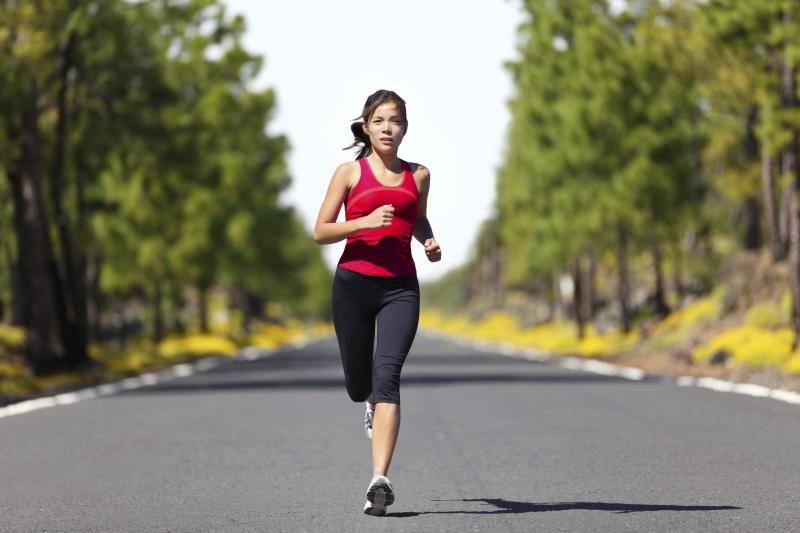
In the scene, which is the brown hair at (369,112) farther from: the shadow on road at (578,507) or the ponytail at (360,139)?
the shadow on road at (578,507)

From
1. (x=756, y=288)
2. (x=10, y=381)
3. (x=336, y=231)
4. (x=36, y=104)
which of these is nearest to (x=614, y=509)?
(x=336, y=231)

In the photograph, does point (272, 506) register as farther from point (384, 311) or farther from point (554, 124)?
point (554, 124)

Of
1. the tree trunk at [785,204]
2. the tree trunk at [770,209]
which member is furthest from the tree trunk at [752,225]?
the tree trunk at [770,209]

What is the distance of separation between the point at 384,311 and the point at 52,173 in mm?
21743

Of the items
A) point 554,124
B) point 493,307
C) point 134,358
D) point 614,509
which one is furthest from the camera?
point 493,307

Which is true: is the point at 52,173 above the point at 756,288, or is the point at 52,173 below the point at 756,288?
above

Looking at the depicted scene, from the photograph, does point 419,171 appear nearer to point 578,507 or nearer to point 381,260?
point 381,260

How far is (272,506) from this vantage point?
317 inches

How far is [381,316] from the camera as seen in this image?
728 centimetres

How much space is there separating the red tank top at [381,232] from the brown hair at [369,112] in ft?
0.64

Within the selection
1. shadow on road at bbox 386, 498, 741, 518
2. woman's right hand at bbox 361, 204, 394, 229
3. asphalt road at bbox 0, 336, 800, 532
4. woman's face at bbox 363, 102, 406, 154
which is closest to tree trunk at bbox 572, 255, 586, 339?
asphalt road at bbox 0, 336, 800, 532

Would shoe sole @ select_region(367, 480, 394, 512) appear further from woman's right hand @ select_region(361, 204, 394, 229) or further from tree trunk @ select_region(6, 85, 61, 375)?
tree trunk @ select_region(6, 85, 61, 375)

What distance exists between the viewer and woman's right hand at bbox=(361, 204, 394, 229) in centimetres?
678

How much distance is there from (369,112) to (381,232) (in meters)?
0.61
